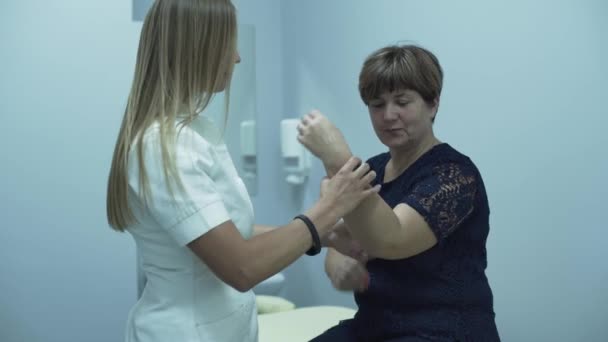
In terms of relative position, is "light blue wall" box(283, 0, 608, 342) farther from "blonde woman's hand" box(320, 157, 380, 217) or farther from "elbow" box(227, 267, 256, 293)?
"elbow" box(227, 267, 256, 293)

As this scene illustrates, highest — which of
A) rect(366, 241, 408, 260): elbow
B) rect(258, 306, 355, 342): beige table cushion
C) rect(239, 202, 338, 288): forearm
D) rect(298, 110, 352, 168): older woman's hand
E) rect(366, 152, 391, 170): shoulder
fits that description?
rect(298, 110, 352, 168): older woman's hand

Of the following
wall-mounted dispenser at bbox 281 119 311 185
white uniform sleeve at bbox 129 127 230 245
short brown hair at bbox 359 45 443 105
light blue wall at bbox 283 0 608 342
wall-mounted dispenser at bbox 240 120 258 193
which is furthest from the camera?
wall-mounted dispenser at bbox 240 120 258 193

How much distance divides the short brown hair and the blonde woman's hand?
12.1 inches

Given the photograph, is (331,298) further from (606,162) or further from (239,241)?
(239,241)

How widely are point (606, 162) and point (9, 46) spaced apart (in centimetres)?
199

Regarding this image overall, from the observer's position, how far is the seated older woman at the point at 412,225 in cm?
119

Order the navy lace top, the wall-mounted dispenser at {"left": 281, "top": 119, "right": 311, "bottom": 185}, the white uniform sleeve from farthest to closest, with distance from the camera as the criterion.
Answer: the wall-mounted dispenser at {"left": 281, "top": 119, "right": 311, "bottom": 185} < the navy lace top < the white uniform sleeve

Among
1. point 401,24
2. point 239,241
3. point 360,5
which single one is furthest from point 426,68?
point 360,5

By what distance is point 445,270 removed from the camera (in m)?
1.27

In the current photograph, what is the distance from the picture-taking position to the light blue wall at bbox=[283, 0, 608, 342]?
60.4 inches

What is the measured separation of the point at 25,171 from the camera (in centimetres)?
225

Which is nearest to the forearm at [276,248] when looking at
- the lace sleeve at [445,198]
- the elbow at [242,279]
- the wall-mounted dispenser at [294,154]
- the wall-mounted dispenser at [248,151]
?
the elbow at [242,279]

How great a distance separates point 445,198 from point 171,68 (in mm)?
586

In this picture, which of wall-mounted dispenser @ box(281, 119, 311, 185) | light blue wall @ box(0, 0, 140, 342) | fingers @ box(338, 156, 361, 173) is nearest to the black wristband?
fingers @ box(338, 156, 361, 173)
